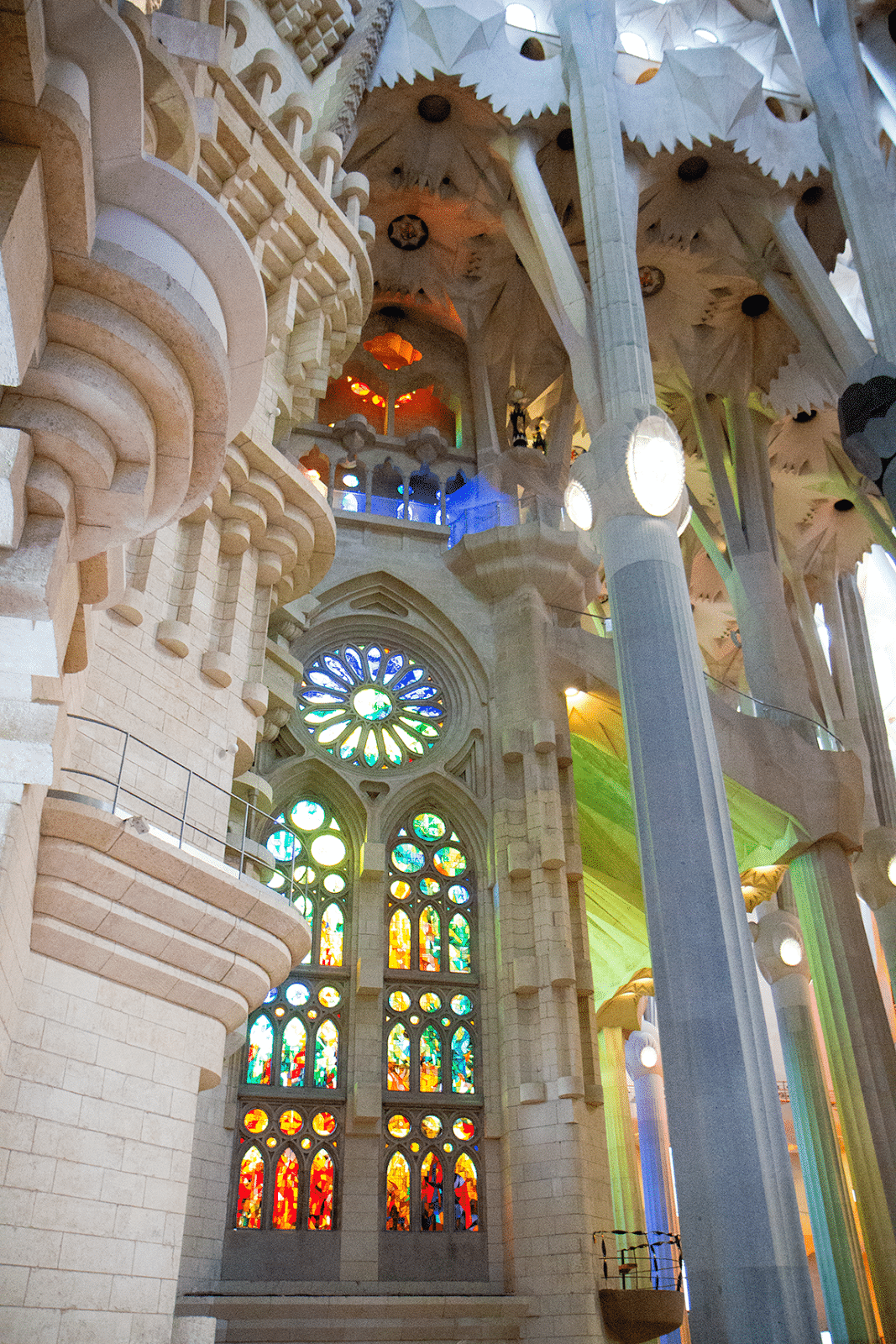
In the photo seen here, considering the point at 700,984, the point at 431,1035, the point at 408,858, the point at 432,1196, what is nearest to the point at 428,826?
the point at 408,858

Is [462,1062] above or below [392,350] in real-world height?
below

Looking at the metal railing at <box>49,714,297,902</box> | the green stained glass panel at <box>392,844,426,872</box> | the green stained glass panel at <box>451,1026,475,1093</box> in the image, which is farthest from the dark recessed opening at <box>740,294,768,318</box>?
the metal railing at <box>49,714,297,902</box>

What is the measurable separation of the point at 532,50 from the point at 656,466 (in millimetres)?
8080

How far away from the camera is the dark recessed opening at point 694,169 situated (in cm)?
1515

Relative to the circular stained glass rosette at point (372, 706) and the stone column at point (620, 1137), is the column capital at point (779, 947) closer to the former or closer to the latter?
the stone column at point (620, 1137)

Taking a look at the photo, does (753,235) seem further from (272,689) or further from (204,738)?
(204,738)

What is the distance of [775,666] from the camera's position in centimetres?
1556

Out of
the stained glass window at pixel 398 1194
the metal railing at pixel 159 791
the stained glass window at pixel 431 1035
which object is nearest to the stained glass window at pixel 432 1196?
the stained glass window at pixel 431 1035

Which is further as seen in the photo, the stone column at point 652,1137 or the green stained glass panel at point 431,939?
the stone column at point 652,1137

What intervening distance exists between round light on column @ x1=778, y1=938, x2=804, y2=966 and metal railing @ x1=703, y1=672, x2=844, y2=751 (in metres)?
4.24

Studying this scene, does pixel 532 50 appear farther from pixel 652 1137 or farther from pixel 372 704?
pixel 652 1137

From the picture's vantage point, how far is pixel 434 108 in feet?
49.9

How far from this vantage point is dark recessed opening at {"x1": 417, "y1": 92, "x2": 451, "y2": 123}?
15.1 meters

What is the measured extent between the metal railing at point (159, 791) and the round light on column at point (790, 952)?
11.4 metres
